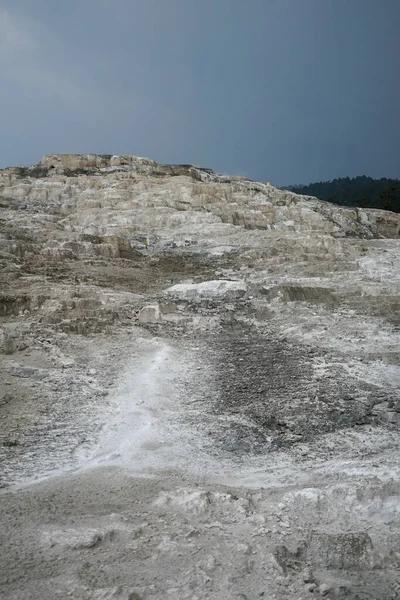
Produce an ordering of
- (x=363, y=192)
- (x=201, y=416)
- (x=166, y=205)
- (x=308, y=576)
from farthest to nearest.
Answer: (x=363, y=192)
(x=166, y=205)
(x=201, y=416)
(x=308, y=576)

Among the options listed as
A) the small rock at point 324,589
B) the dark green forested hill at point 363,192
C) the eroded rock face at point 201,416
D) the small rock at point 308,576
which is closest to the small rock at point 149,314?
the eroded rock face at point 201,416

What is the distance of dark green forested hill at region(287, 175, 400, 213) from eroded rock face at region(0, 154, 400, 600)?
3953 cm

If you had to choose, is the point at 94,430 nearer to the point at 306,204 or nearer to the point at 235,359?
the point at 235,359

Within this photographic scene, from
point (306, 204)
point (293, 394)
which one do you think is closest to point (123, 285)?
point (293, 394)

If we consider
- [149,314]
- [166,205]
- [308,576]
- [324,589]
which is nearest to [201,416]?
[308,576]

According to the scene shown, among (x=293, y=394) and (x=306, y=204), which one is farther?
(x=306, y=204)

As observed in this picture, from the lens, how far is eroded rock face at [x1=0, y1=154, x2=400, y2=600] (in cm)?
439

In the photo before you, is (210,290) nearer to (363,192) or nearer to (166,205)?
(166,205)

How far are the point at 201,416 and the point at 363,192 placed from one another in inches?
3661

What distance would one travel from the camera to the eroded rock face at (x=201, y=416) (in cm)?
439

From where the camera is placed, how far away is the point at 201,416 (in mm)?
8516

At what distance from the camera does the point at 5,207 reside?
29234 millimetres

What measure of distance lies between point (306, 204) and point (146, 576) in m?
34.3

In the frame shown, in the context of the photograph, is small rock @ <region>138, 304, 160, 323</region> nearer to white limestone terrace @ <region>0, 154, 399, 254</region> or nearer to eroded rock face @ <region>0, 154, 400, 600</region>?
eroded rock face @ <region>0, 154, 400, 600</region>
